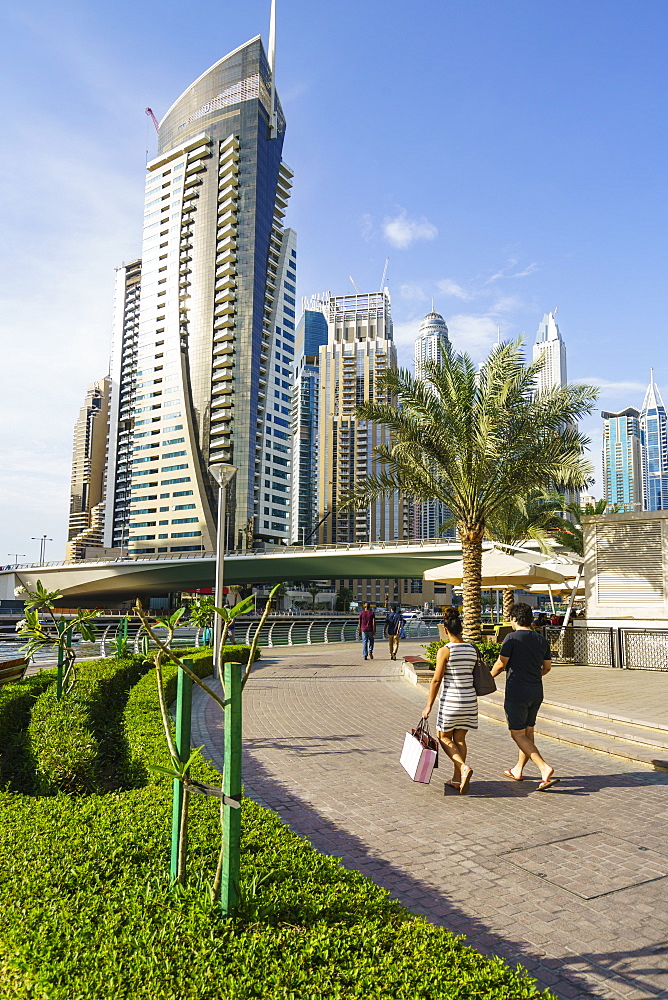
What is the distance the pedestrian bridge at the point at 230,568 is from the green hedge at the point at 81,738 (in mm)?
44298

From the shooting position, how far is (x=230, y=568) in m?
66.1

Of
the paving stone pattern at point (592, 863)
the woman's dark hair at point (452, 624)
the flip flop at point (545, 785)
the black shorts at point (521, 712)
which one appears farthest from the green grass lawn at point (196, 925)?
the flip flop at point (545, 785)

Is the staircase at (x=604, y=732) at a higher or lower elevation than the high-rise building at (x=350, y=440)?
lower

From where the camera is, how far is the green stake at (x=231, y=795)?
10.00ft

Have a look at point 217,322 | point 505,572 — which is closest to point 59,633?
point 505,572

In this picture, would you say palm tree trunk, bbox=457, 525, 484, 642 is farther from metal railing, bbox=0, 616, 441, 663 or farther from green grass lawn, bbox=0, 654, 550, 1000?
green grass lawn, bbox=0, 654, 550, 1000

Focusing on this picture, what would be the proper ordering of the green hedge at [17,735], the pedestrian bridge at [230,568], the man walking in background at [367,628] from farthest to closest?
1. the pedestrian bridge at [230,568]
2. the man walking in background at [367,628]
3. the green hedge at [17,735]

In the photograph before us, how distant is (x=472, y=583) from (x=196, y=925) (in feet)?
42.1

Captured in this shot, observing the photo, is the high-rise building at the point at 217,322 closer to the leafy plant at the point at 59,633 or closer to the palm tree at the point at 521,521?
the palm tree at the point at 521,521

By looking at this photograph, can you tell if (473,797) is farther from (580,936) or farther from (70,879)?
(70,879)

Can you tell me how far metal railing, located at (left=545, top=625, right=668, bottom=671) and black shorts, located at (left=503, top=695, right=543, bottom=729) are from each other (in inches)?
441

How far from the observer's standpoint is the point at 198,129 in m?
118

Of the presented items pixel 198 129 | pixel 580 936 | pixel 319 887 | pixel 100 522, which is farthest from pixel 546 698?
pixel 100 522

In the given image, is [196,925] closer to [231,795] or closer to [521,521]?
[231,795]
